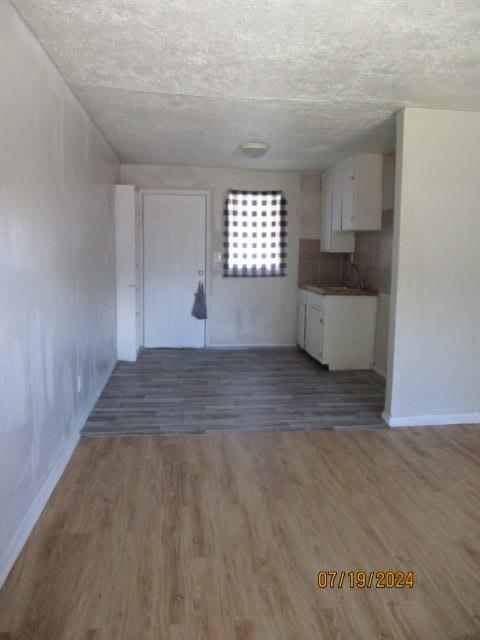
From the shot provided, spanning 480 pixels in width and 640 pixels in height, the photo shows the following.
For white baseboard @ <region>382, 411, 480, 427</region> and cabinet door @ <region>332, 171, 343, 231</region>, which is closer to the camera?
white baseboard @ <region>382, 411, 480, 427</region>

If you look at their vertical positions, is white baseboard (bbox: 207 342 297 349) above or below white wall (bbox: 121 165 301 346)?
below

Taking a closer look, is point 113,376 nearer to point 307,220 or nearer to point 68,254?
point 68,254

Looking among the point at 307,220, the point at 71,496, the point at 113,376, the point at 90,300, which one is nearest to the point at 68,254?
the point at 90,300

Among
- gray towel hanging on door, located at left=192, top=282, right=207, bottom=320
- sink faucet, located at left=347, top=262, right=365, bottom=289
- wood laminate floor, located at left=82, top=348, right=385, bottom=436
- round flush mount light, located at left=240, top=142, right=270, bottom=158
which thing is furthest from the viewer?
gray towel hanging on door, located at left=192, top=282, right=207, bottom=320

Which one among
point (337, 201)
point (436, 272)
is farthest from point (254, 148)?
point (436, 272)

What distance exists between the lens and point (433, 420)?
12.2 feet

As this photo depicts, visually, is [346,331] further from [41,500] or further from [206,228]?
[41,500]

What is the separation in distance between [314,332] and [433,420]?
205 cm

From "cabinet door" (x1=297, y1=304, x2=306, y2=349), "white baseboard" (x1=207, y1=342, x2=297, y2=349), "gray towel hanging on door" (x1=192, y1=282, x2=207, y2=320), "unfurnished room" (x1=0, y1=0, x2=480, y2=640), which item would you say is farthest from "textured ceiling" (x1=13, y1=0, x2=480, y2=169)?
"white baseboard" (x1=207, y1=342, x2=297, y2=349)

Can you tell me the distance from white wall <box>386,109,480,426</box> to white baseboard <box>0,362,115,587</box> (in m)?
2.29

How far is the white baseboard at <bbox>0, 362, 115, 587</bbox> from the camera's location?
6.47 ft

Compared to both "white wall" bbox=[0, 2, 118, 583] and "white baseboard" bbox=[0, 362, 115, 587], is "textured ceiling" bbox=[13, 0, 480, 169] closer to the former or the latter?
"white wall" bbox=[0, 2, 118, 583]
